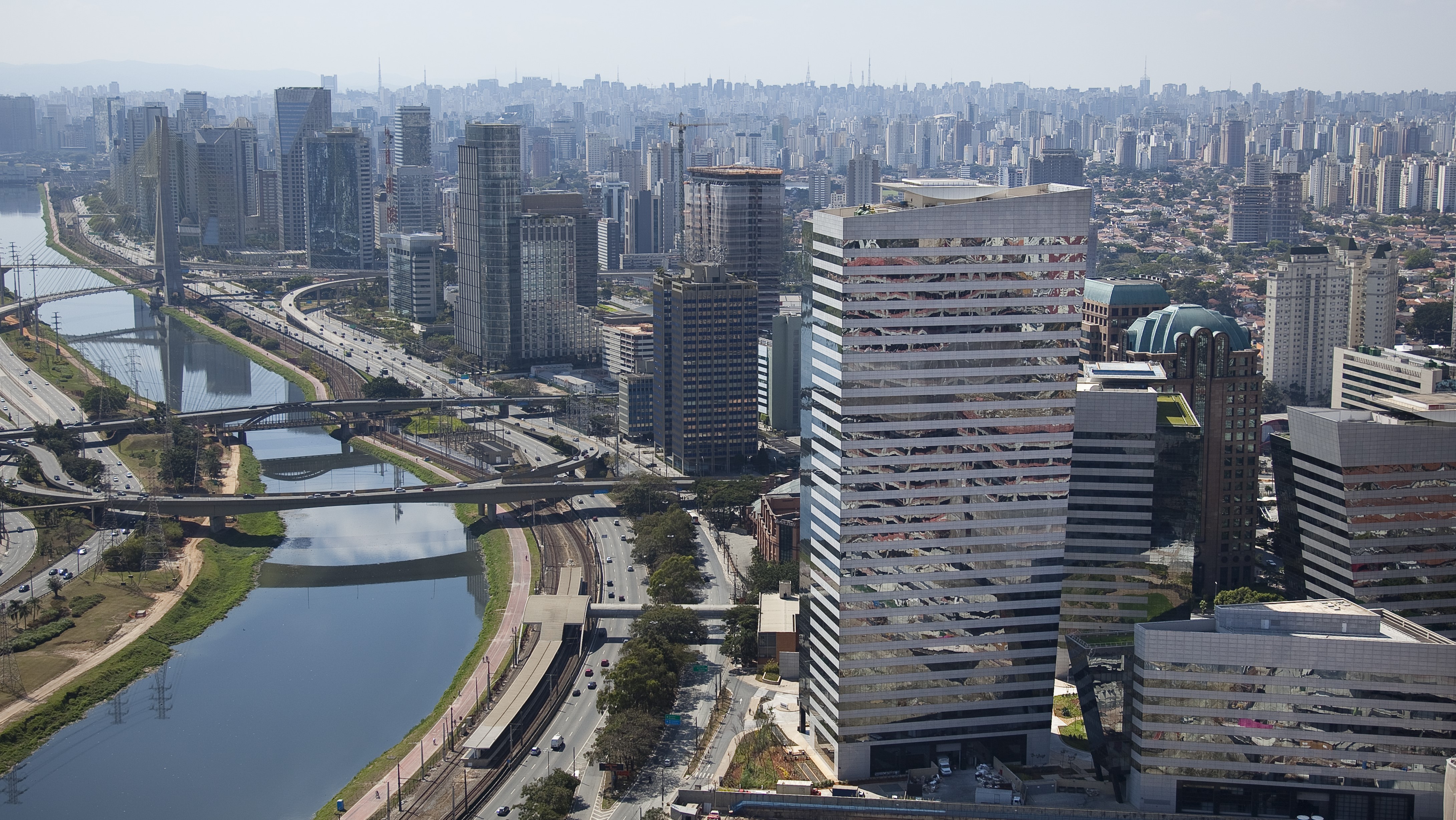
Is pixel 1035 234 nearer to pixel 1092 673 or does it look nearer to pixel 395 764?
pixel 1092 673

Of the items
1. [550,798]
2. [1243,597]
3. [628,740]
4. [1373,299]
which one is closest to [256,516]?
[628,740]

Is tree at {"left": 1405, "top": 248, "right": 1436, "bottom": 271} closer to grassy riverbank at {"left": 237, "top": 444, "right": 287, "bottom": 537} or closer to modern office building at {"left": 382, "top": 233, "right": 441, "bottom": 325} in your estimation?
modern office building at {"left": 382, "top": 233, "right": 441, "bottom": 325}

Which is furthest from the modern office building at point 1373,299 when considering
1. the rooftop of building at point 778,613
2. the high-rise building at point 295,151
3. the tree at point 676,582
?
the high-rise building at point 295,151

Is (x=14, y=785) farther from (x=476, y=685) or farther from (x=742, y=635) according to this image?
(x=742, y=635)

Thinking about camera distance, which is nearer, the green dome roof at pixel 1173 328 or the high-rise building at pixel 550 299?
the green dome roof at pixel 1173 328

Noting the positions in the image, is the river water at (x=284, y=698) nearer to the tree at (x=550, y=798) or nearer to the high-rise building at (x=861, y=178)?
the tree at (x=550, y=798)
